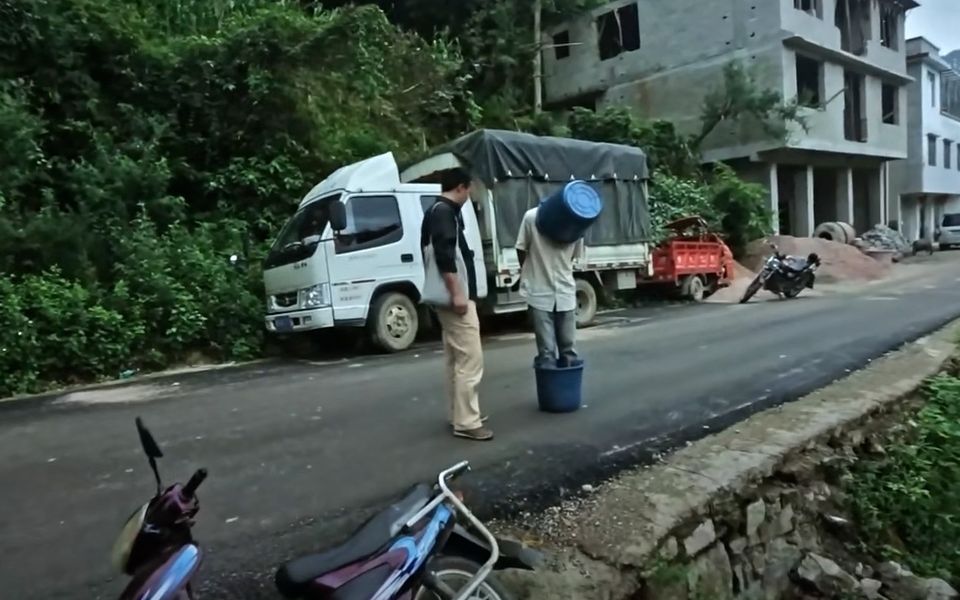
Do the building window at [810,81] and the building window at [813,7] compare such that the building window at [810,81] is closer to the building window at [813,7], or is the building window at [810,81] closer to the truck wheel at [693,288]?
the building window at [813,7]

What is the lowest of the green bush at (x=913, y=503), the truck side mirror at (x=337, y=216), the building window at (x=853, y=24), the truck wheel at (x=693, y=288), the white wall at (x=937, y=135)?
the green bush at (x=913, y=503)

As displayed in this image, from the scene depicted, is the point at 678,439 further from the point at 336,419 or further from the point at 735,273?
the point at 735,273

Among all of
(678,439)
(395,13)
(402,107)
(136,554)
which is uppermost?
(395,13)

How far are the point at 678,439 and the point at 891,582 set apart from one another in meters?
1.43

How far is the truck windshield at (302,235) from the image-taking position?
8914 millimetres

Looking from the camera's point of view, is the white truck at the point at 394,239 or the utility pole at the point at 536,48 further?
the utility pole at the point at 536,48

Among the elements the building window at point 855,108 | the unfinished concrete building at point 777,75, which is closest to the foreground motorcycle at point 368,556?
the unfinished concrete building at point 777,75

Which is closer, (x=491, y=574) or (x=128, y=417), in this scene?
(x=491, y=574)

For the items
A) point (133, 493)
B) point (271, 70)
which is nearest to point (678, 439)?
point (133, 493)

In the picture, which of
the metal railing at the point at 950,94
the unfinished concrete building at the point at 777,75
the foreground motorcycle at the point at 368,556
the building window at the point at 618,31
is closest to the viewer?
the foreground motorcycle at the point at 368,556

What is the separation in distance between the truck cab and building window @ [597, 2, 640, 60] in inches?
768

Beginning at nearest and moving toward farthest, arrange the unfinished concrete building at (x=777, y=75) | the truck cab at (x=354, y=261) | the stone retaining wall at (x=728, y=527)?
the stone retaining wall at (x=728, y=527)
the truck cab at (x=354, y=261)
the unfinished concrete building at (x=777, y=75)

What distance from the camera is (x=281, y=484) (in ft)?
13.2

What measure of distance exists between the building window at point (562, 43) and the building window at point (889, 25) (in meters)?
13.0
